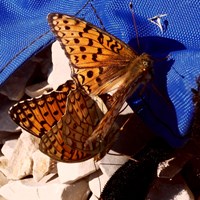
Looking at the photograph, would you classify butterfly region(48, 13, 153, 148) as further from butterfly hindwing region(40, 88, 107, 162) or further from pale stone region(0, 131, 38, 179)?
pale stone region(0, 131, 38, 179)

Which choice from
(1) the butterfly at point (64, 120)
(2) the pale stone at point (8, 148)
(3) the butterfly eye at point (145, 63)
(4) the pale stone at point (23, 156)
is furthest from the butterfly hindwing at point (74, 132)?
(2) the pale stone at point (8, 148)

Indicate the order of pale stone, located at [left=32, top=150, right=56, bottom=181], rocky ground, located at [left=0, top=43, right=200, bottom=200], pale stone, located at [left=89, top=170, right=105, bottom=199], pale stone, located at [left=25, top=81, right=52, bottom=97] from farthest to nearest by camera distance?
pale stone, located at [left=25, top=81, right=52, bottom=97], pale stone, located at [left=32, top=150, right=56, bottom=181], pale stone, located at [left=89, top=170, right=105, bottom=199], rocky ground, located at [left=0, top=43, right=200, bottom=200]

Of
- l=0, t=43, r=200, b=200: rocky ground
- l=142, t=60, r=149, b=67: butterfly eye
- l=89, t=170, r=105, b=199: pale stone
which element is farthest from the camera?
l=89, t=170, r=105, b=199: pale stone

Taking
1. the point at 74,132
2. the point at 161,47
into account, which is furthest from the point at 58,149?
the point at 161,47

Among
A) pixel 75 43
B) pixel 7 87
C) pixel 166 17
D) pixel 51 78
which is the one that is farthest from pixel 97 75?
pixel 7 87

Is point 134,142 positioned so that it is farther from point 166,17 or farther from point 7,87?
point 7,87

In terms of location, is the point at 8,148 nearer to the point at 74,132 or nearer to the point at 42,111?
the point at 42,111

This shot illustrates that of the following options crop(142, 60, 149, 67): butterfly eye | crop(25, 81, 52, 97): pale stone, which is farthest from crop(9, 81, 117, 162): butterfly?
crop(25, 81, 52, 97): pale stone

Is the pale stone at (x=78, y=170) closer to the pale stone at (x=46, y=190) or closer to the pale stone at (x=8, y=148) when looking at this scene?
the pale stone at (x=46, y=190)
